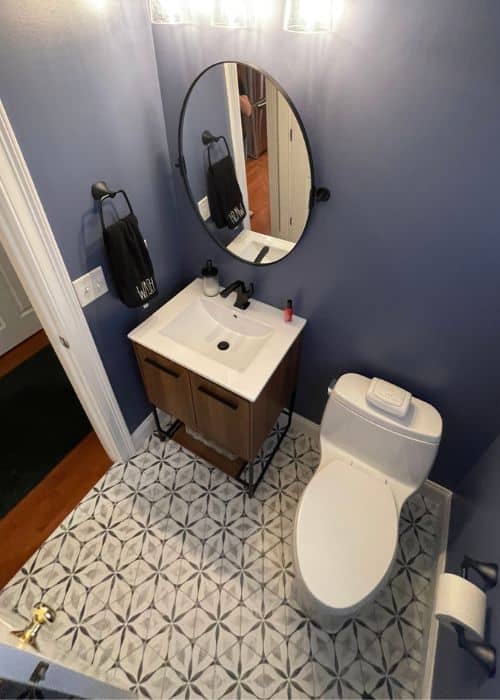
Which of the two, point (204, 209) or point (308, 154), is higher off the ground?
point (308, 154)

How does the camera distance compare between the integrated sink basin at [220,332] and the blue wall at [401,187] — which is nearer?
the blue wall at [401,187]

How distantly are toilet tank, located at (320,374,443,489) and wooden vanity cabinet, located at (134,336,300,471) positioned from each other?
10.0 inches

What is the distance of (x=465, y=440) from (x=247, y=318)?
1.11m

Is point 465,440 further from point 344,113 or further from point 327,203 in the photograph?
point 344,113

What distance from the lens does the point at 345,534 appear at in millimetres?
1348

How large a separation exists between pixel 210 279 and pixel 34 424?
58.6 inches

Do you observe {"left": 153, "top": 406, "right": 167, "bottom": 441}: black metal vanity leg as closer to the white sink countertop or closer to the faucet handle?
the white sink countertop

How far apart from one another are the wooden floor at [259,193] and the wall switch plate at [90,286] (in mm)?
677

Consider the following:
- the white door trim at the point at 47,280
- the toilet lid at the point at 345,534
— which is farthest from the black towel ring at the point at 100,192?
the toilet lid at the point at 345,534

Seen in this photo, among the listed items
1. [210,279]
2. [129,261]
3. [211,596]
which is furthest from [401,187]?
[211,596]

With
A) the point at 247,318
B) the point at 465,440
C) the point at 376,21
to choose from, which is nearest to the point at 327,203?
the point at 376,21

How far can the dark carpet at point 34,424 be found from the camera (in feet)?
6.62

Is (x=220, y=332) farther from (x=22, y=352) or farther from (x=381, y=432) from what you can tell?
(x=22, y=352)

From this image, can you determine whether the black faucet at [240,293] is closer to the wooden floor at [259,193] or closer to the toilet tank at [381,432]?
the wooden floor at [259,193]
